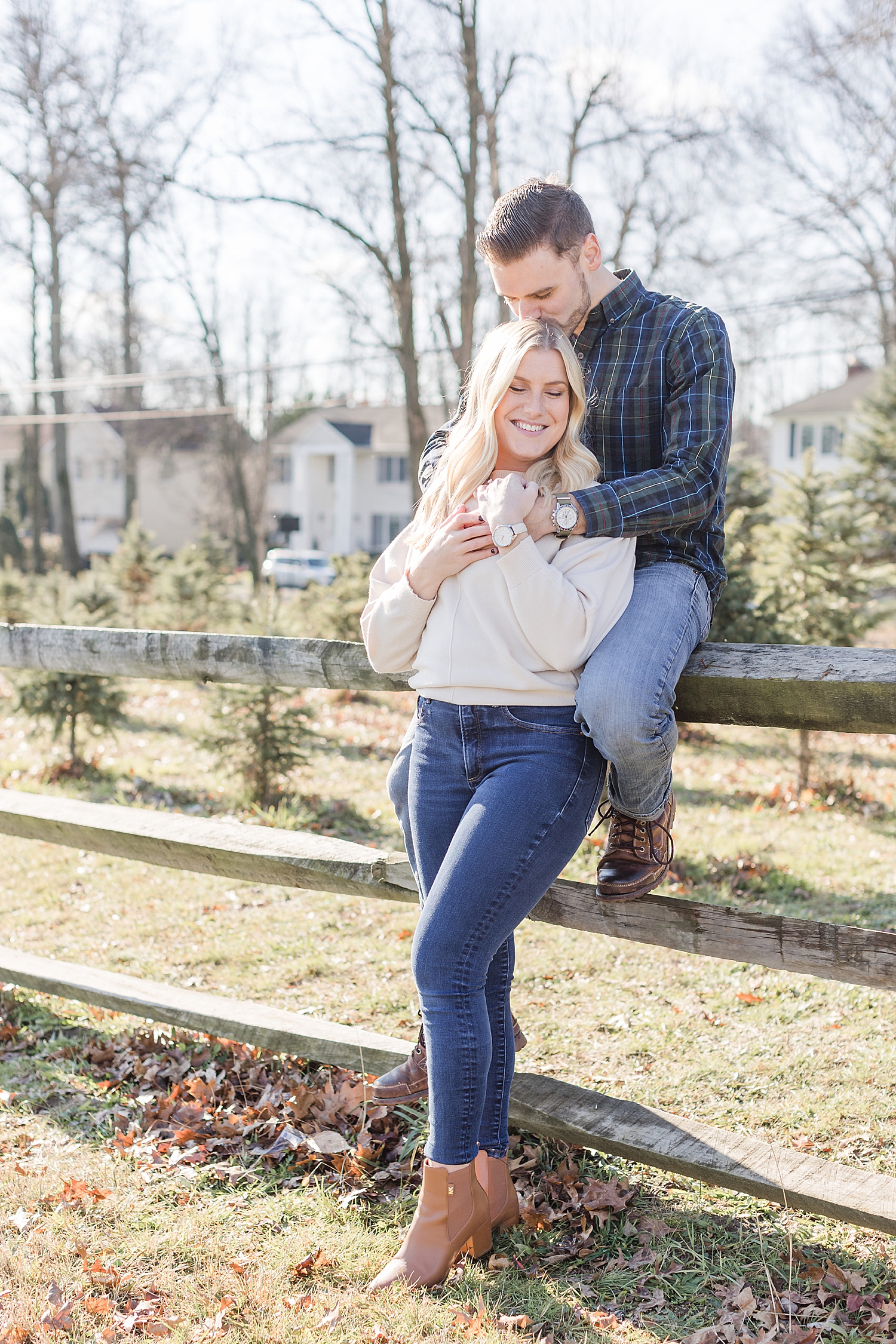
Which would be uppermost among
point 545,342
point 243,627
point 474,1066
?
point 545,342

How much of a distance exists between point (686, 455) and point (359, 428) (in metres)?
50.9

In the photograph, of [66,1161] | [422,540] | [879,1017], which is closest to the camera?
[422,540]

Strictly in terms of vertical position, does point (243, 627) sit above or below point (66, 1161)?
above

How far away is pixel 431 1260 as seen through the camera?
7.92ft

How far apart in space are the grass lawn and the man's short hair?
2.42 m

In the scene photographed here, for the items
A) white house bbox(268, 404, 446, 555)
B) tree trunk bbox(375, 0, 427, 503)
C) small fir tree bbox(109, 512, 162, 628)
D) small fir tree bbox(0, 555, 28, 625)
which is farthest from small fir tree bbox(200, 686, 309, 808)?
white house bbox(268, 404, 446, 555)

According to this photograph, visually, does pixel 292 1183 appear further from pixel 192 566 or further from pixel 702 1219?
pixel 192 566

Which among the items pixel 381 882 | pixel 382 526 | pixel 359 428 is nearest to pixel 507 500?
pixel 381 882

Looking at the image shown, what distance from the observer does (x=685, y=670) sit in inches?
102

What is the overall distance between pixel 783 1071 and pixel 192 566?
43.0ft

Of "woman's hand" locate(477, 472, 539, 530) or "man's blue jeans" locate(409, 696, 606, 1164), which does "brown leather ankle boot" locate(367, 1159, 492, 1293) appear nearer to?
"man's blue jeans" locate(409, 696, 606, 1164)

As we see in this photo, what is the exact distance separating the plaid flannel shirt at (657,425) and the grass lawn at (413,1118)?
5.48 ft

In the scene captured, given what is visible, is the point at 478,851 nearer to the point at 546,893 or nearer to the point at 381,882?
the point at 546,893

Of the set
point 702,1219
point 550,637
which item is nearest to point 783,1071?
point 702,1219
